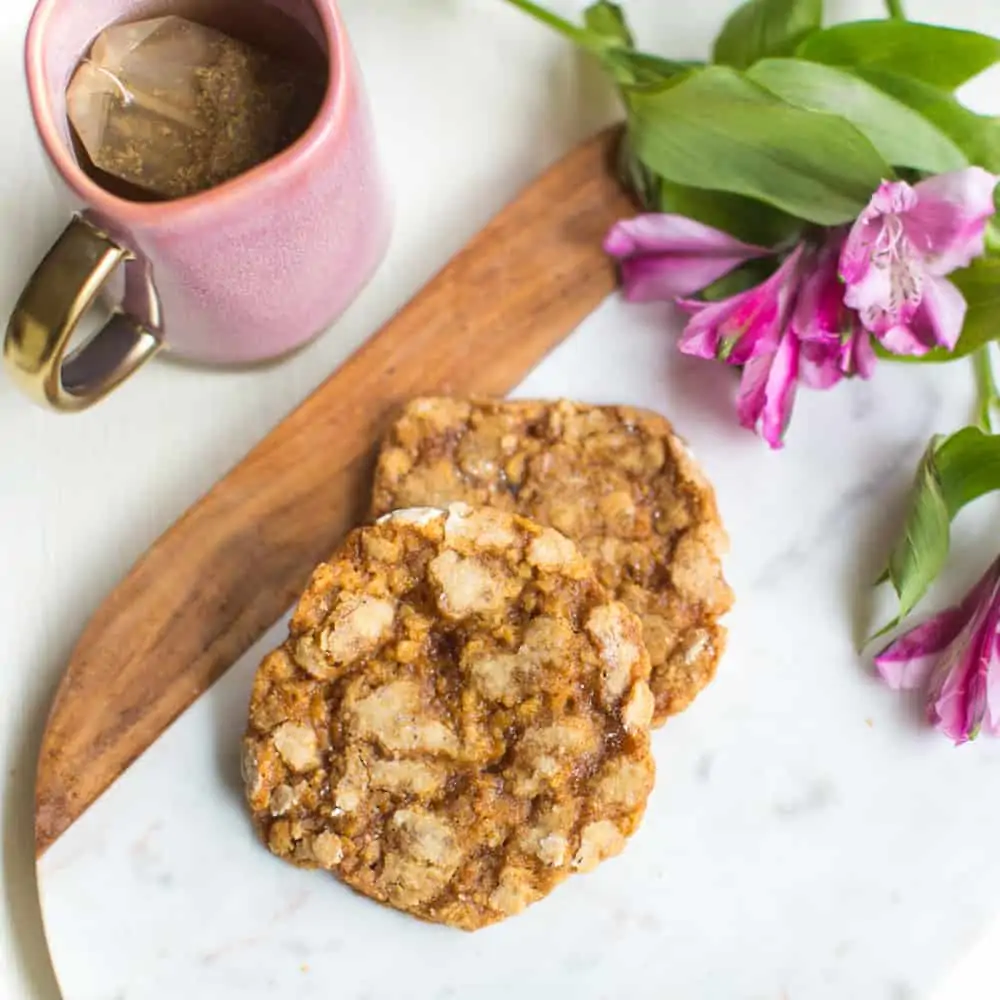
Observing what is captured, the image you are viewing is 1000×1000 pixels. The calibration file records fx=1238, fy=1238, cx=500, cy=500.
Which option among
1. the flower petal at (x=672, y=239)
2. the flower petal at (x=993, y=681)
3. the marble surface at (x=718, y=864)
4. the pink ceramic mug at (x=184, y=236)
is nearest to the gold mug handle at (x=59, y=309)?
the pink ceramic mug at (x=184, y=236)

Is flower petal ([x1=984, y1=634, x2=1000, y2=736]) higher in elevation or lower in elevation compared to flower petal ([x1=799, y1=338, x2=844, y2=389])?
lower

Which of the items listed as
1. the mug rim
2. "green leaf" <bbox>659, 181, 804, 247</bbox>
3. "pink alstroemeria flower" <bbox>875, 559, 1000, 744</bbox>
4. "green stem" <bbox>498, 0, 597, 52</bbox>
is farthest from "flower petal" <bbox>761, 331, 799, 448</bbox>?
the mug rim

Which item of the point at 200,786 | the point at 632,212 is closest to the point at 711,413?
the point at 632,212

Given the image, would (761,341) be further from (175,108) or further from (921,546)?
(175,108)

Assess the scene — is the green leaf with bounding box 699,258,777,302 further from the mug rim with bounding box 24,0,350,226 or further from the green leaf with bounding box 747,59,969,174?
the mug rim with bounding box 24,0,350,226

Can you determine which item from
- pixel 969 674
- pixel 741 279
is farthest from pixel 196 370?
pixel 969 674

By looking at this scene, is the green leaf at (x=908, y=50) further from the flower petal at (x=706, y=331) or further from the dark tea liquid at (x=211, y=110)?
the dark tea liquid at (x=211, y=110)

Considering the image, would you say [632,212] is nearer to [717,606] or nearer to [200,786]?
[717,606]
